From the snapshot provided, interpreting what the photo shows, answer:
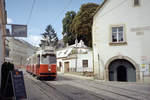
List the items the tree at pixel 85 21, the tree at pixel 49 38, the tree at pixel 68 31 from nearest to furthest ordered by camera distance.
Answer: the tree at pixel 85 21
the tree at pixel 68 31
the tree at pixel 49 38

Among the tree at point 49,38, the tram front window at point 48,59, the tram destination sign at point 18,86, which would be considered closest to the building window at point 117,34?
the tram front window at point 48,59

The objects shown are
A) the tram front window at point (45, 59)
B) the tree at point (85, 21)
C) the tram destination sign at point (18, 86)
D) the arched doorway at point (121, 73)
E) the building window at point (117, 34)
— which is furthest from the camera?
the tree at point (85, 21)

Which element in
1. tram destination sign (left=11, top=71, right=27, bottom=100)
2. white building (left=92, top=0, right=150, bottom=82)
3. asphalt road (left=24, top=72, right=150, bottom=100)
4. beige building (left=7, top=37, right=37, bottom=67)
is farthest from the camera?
beige building (left=7, top=37, right=37, bottom=67)

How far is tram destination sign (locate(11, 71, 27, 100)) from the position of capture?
763 centimetres

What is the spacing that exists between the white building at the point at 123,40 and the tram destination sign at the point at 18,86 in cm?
1239

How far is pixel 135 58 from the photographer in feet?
58.9

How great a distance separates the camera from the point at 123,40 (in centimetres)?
1850

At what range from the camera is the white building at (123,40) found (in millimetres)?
17734

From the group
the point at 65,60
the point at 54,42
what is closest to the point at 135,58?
the point at 65,60

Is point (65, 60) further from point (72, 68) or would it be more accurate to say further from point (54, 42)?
point (54, 42)

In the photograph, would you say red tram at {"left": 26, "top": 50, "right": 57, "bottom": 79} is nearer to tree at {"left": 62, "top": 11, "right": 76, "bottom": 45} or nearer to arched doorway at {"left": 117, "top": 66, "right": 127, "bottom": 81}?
arched doorway at {"left": 117, "top": 66, "right": 127, "bottom": 81}

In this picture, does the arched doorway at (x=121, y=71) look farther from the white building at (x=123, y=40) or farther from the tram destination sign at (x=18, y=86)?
the tram destination sign at (x=18, y=86)

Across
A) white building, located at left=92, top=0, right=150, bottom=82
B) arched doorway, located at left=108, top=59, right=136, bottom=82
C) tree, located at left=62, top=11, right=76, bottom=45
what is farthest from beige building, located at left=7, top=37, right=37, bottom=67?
arched doorway, located at left=108, top=59, right=136, bottom=82

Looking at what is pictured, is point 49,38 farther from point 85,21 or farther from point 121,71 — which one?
point 121,71
